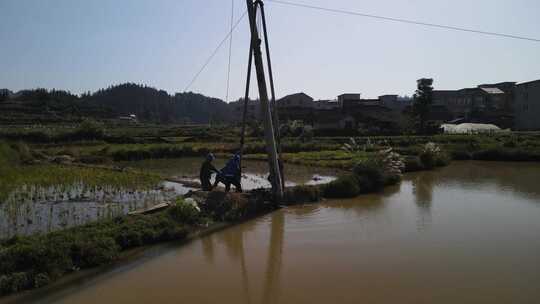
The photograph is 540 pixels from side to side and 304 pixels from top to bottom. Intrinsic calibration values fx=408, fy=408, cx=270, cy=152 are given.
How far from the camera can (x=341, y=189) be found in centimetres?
1283

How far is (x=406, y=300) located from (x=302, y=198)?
6.32 meters

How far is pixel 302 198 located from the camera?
38.5ft

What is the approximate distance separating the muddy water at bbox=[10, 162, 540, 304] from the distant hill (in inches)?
1258

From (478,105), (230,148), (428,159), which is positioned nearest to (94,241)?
(428,159)

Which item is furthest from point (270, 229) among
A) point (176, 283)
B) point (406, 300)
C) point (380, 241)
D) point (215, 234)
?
point (406, 300)

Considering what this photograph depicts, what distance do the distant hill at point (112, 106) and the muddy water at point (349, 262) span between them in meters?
32.0

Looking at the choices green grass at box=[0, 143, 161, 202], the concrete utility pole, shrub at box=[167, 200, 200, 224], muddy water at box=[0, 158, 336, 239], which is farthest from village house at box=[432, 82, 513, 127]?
shrub at box=[167, 200, 200, 224]

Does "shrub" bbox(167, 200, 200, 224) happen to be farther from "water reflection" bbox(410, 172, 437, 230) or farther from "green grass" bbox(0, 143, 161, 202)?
"green grass" bbox(0, 143, 161, 202)

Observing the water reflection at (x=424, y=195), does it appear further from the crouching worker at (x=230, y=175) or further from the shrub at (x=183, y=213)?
the shrub at (x=183, y=213)

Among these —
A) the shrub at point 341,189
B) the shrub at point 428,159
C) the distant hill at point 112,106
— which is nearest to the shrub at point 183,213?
the shrub at point 341,189

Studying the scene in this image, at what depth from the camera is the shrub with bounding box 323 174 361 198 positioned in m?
12.8

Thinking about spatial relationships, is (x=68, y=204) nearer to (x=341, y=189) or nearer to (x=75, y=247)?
(x=75, y=247)

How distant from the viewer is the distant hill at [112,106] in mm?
61641

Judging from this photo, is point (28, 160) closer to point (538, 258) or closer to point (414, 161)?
point (414, 161)
